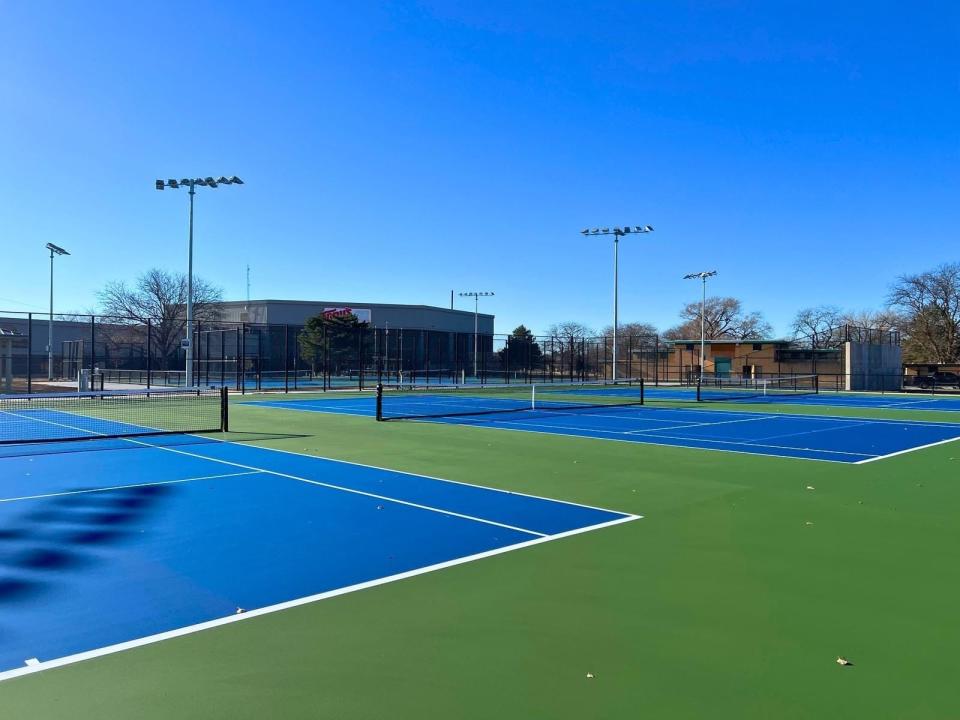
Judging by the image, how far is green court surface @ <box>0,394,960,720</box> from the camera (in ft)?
10.8

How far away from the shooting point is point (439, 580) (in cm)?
511

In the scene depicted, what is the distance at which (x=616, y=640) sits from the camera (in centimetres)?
402

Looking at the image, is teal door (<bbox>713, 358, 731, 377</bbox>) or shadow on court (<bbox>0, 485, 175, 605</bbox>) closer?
shadow on court (<bbox>0, 485, 175, 605</bbox>)

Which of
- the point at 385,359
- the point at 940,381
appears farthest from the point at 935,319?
the point at 385,359

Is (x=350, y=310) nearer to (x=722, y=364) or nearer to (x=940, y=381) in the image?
(x=722, y=364)

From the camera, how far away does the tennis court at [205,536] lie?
4.36 metres

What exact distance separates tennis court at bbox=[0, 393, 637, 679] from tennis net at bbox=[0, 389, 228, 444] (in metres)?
3.66

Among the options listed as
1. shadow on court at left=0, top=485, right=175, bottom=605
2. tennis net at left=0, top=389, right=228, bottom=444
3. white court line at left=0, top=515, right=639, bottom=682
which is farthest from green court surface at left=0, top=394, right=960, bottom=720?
tennis net at left=0, top=389, right=228, bottom=444

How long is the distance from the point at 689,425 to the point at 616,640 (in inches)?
577

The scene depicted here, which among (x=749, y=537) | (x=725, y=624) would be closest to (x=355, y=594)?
(x=725, y=624)

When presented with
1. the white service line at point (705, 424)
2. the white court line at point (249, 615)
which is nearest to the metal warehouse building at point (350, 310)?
the white service line at point (705, 424)

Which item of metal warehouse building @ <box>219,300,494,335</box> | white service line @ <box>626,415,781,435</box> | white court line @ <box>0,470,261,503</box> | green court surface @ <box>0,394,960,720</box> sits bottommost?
green court surface @ <box>0,394,960,720</box>

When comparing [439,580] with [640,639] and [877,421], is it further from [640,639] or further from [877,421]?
[877,421]

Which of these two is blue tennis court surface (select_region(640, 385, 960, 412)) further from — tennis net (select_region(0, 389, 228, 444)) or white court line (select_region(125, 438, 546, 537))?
white court line (select_region(125, 438, 546, 537))
